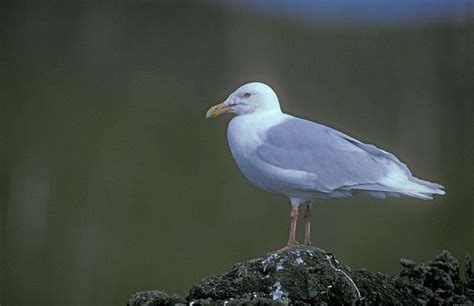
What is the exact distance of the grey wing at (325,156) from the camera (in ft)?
6.76

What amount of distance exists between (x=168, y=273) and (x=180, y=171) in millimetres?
518

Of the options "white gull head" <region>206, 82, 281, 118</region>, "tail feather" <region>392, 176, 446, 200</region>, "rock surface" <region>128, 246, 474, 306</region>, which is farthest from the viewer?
"white gull head" <region>206, 82, 281, 118</region>

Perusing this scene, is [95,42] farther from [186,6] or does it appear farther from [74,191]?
[74,191]

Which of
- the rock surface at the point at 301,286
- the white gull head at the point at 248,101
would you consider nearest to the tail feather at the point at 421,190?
the rock surface at the point at 301,286

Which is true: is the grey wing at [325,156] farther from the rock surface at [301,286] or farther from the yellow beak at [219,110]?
the rock surface at [301,286]

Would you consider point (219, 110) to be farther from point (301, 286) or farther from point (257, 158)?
point (301, 286)

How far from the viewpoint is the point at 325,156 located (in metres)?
2.11

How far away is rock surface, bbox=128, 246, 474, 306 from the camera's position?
1.80m

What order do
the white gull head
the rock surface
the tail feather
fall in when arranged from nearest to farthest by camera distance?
the rock surface → the tail feather → the white gull head

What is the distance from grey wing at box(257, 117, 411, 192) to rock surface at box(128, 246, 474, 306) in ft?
0.77

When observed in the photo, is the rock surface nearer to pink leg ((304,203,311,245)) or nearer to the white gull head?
pink leg ((304,203,311,245))

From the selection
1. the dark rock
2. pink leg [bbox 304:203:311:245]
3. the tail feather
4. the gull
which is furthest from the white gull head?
the dark rock

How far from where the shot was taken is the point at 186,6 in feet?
16.0

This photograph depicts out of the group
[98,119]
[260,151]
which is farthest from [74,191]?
[260,151]
